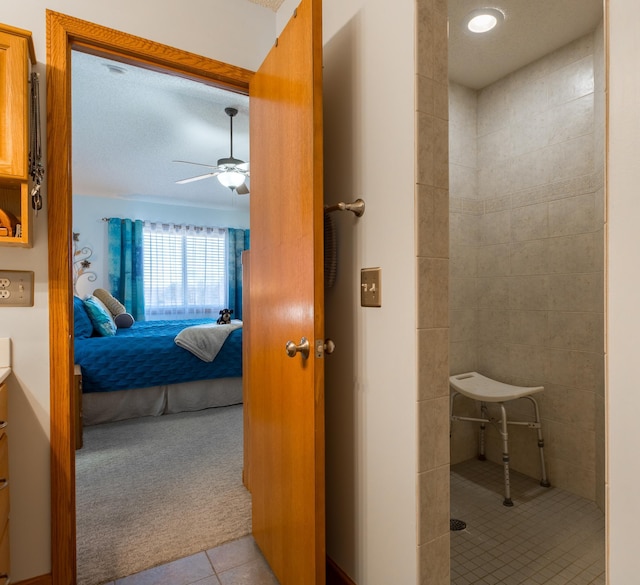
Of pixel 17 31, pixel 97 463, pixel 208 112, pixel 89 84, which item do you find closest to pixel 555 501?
pixel 97 463

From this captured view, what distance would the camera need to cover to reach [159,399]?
12.3ft

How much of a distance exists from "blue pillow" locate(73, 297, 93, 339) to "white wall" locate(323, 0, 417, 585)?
2.87 m

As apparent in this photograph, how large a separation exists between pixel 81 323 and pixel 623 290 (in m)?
3.88

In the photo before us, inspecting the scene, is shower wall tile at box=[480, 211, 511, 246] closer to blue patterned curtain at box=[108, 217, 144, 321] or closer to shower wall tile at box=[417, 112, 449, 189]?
shower wall tile at box=[417, 112, 449, 189]

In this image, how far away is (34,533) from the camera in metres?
1.45

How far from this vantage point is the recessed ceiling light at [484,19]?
1.94 metres

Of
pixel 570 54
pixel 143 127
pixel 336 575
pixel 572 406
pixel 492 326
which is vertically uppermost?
pixel 143 127

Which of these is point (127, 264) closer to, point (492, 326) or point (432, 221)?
point (492, 326)

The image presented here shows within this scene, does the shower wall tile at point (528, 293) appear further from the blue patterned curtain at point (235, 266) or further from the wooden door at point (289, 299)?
the blue patterned curtain at point (235, 266)

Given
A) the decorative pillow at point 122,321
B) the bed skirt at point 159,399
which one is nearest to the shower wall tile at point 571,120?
the bed skirt at point 159,399

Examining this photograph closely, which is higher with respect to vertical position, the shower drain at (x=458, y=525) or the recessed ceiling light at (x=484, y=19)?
the recessed ceiling light at (x=484, y=19)

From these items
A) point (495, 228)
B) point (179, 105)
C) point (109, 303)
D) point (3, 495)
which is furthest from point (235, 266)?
point (3, 495)

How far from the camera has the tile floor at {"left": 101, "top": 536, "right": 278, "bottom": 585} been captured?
1588 millimetres

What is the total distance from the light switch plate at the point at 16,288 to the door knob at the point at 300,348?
974 millimetres
